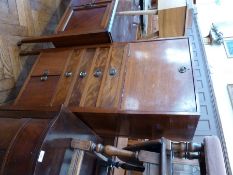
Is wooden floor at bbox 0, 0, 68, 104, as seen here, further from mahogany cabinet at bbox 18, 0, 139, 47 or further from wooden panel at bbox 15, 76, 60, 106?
wooden panel at bbox 15, 76, 60, 106

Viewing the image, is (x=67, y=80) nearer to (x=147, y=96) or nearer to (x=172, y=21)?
(x=147, y=96)

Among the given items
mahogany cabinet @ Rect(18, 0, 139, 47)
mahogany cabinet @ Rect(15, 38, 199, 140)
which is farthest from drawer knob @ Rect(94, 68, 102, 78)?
mahogany cabinet @ Rect(18, 0, 139, 47)

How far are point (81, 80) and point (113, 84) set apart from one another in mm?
210

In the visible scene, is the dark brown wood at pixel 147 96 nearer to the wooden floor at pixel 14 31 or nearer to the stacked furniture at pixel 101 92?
the stacked furniture at pixel 101 92

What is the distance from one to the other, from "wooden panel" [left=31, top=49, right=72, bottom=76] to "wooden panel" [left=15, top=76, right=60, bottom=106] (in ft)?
A: 0.18

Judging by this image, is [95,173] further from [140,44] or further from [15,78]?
[15,78]

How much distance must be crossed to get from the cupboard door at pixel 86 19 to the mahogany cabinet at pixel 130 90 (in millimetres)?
155

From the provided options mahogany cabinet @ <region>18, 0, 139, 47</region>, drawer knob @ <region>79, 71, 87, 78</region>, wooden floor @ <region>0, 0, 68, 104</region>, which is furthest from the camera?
wooden floor @ <region>0, 0, 68, 104</region>

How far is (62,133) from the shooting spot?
0.88m

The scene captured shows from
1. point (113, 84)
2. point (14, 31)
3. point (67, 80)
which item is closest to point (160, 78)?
point (113, 84)

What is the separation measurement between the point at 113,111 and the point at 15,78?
3.16 feet

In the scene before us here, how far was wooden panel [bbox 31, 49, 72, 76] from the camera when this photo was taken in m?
1.41

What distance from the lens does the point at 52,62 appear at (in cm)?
146

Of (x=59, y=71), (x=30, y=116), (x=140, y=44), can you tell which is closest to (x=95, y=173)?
(x=30, y=116)
